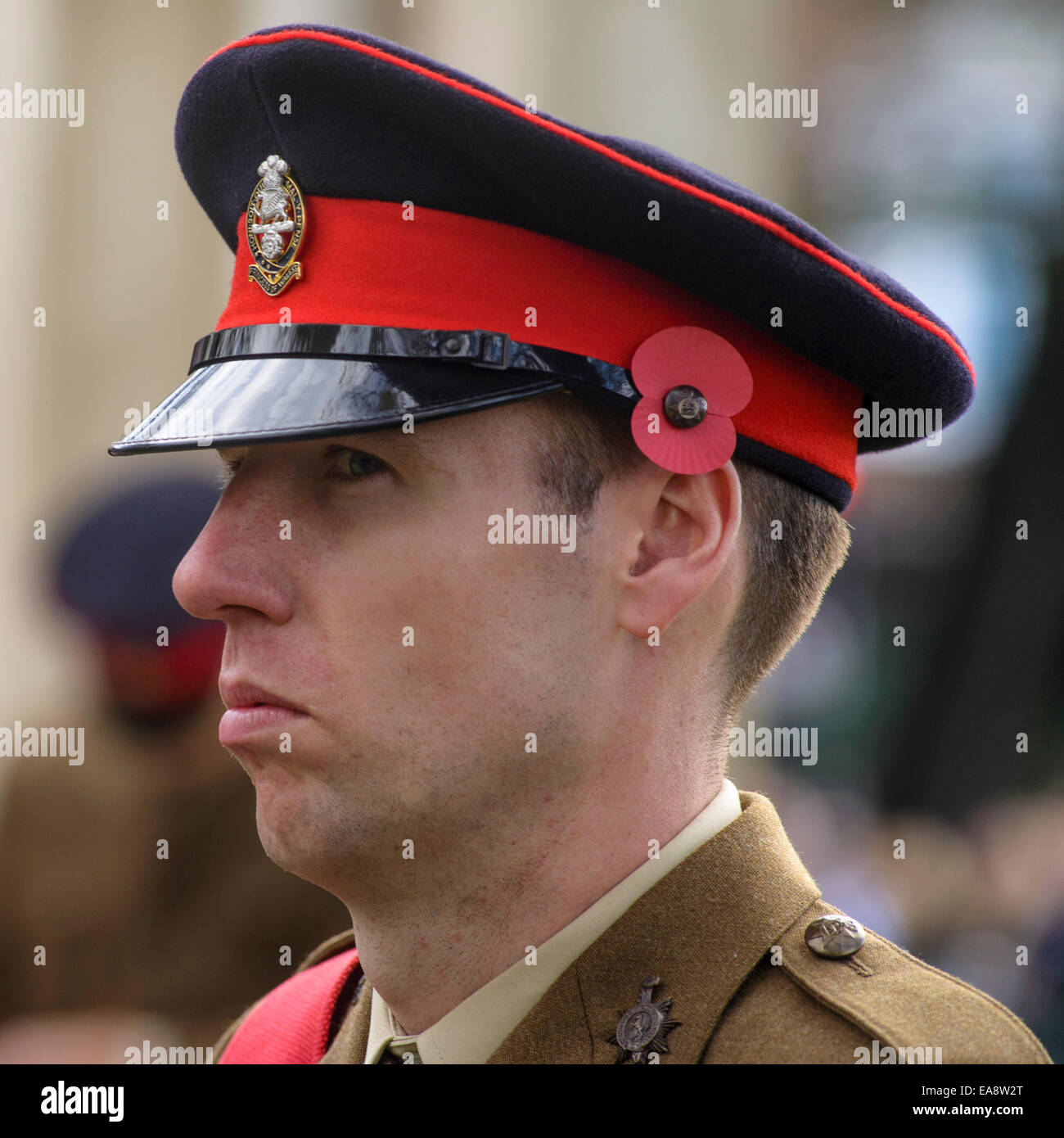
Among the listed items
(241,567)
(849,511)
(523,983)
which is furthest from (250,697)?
(849,511)

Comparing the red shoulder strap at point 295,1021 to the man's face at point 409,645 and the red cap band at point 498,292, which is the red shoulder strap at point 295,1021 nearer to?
the man's face at point 409,645

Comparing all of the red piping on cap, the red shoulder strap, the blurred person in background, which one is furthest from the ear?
the blurred person in background

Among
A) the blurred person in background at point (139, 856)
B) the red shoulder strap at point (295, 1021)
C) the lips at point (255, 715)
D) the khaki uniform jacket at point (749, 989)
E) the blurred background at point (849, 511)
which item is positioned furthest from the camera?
the blurred background at point (849, 511)

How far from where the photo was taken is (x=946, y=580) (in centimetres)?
759

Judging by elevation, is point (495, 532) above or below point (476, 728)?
above

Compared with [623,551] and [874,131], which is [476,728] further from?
[874,131]

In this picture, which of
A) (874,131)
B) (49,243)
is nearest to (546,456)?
(49,243)

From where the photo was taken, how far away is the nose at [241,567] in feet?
7.16

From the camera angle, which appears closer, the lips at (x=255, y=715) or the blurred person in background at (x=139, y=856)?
the lips at (x=255, y=715)

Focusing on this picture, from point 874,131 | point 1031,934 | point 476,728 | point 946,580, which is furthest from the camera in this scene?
point 874,131

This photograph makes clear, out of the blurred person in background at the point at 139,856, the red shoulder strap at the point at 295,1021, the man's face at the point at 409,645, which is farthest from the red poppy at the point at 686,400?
the blurred person in background at the point at 139,856

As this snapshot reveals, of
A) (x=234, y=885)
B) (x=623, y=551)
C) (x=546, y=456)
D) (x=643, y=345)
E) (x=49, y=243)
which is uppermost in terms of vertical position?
(x=49, y=243)
